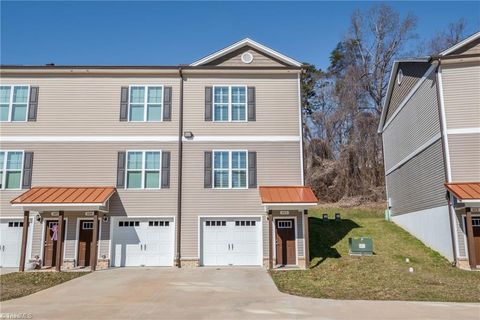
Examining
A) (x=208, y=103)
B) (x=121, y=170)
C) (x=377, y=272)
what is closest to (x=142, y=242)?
(x=121, y=170)

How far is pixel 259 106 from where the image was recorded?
18.0 m

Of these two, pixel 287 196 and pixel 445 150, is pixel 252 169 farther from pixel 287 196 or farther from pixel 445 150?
pixel 445 150

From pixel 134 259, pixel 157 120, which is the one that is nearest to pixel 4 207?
pixel 134 259

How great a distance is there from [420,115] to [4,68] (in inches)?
756

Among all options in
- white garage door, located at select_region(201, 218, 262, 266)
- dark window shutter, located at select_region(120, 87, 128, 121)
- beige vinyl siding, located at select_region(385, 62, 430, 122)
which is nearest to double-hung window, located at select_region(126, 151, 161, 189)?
dark window shutter, located at select_region(120, 87, 128, 121)

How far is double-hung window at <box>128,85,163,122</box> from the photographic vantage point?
58.4ft

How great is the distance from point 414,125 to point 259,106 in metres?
8.10

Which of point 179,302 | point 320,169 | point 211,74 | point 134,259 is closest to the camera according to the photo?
point 179,302

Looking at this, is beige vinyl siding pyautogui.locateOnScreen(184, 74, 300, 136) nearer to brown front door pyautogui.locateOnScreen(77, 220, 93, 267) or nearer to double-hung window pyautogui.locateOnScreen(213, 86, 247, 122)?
double-hung window pyautogui.locateOnScreen(213, 86, 247, 122)

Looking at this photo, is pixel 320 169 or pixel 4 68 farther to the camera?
pixel 320 169

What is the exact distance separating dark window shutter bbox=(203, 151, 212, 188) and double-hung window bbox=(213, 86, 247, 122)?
170 cm

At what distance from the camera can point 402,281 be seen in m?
12.9

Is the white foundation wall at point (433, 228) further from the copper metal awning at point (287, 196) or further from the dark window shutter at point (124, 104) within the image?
the dark window shutter at point (124, 104)

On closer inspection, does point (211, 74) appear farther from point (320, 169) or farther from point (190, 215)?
point (320, 169)
